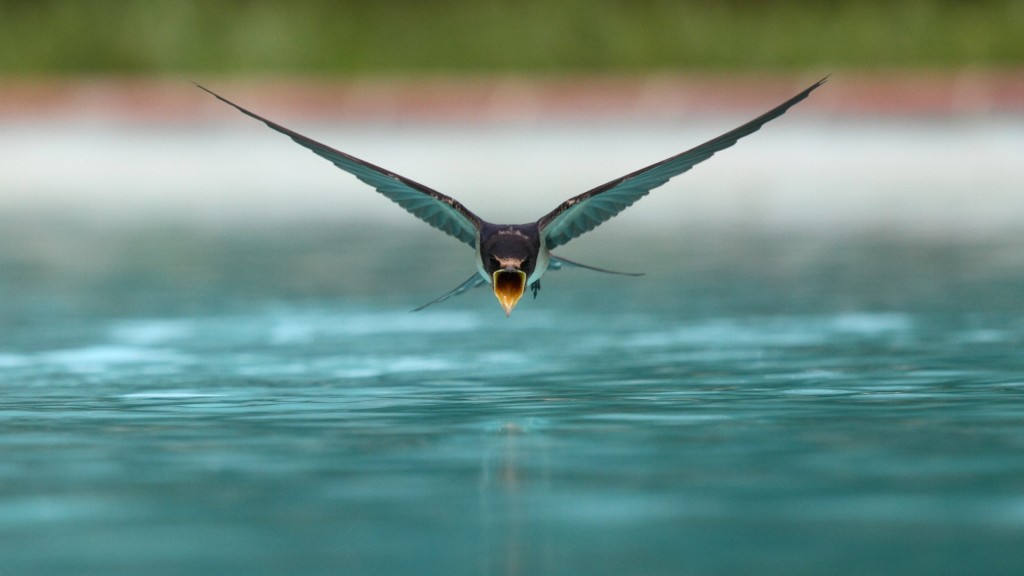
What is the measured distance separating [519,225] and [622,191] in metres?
0.43

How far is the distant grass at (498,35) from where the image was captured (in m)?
26.0

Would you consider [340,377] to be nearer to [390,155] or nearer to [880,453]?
[880,453]

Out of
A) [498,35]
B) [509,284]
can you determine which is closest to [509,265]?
[509,284]

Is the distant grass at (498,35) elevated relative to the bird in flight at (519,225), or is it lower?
elevated

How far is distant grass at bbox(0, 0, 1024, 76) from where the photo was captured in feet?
85.2

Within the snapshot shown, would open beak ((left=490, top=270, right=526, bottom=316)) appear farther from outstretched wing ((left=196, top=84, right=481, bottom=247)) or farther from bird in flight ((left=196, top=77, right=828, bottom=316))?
outstretched wing ((left=196, top=84, right=481, bottom=247))

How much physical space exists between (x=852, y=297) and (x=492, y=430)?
4.60m

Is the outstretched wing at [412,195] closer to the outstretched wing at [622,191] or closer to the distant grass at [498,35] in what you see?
the outstretched wing at [622,191]

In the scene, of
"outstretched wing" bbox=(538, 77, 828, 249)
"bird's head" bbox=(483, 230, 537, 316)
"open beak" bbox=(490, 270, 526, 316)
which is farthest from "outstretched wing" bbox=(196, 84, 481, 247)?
"open beak" bbox=(490, 270, 526, 316)

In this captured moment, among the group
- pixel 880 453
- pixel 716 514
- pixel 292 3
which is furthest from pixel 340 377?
pixel 292 3

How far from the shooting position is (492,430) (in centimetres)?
616

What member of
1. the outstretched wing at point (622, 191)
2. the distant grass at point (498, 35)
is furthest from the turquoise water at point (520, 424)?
the distant grass at point (498, 35)

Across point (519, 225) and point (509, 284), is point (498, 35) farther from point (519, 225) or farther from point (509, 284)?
point (509, 284)

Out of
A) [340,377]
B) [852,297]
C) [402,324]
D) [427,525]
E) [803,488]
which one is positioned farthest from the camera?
[852,297]
